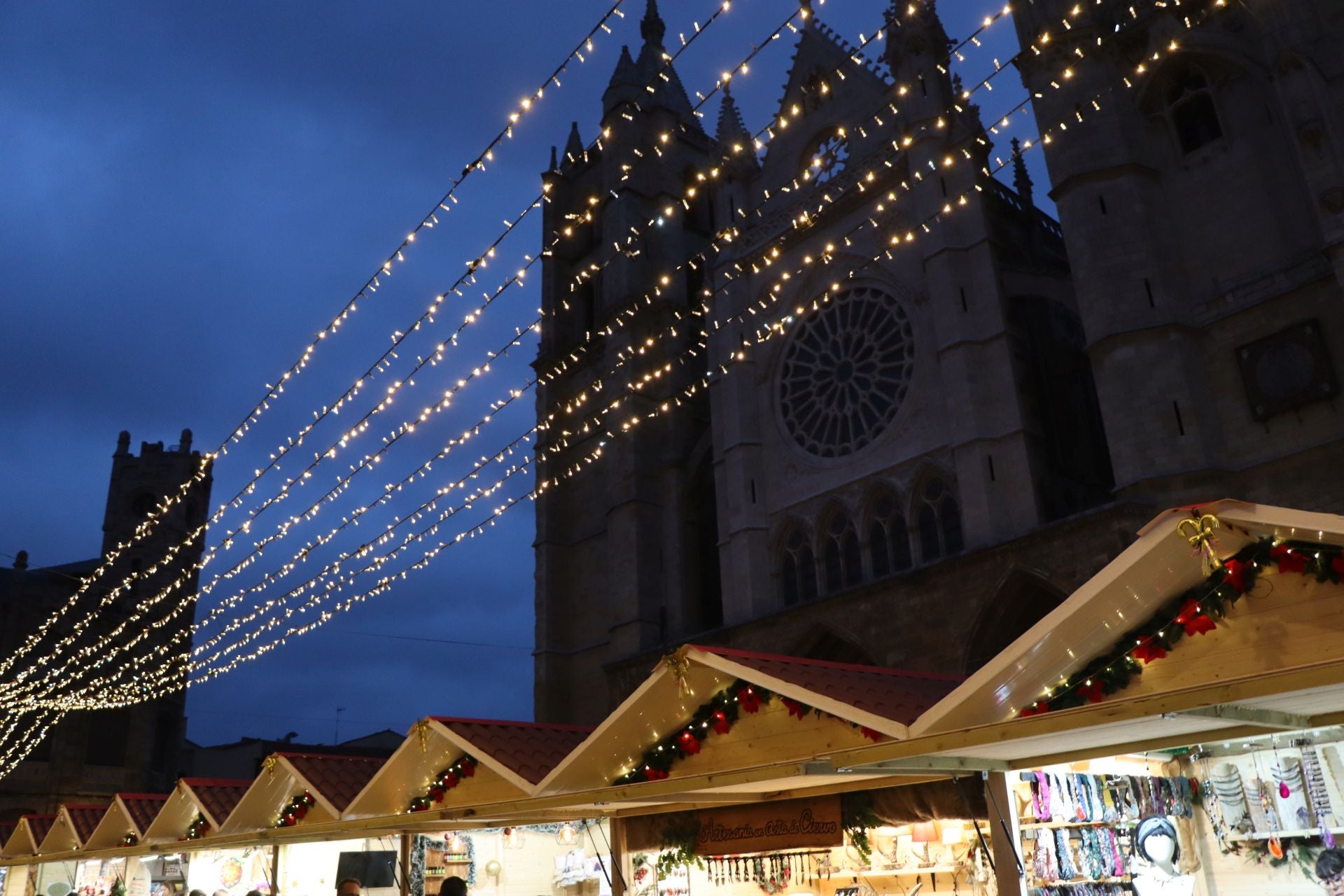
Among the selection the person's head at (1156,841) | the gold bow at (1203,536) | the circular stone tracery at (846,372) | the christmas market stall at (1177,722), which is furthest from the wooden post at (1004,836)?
the circular stone tracery at (846,372)

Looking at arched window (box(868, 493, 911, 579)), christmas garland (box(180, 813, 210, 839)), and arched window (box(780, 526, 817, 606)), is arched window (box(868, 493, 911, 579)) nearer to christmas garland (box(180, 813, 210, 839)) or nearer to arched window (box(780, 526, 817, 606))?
arched window (box(780, 526, 817, 606))

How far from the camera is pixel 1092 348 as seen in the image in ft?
51.9

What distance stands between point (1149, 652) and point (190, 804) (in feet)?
37.3

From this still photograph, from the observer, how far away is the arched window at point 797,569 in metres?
Answer: 20.3

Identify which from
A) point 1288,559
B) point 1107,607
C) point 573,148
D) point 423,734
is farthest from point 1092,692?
point 573,148

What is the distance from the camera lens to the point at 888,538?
19219mm

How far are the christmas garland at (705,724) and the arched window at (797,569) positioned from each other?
41.6ft

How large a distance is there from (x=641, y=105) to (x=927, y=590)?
1646 centimetres

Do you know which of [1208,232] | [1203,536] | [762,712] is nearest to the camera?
[1203,536]

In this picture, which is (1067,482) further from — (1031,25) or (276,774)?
(276,774)

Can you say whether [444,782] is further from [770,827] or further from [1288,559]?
[1288,559]

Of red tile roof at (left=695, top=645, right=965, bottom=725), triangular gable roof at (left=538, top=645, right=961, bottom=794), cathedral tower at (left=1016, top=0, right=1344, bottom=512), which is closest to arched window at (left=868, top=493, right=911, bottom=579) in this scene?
cathedral tower at (left=1016, top=0, right=1344, bottom=512)

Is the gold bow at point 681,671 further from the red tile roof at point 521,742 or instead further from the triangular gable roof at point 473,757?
the triangular gable roof at point 473,757

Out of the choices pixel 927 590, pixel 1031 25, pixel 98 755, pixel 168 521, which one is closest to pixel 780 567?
pixel 927 590
